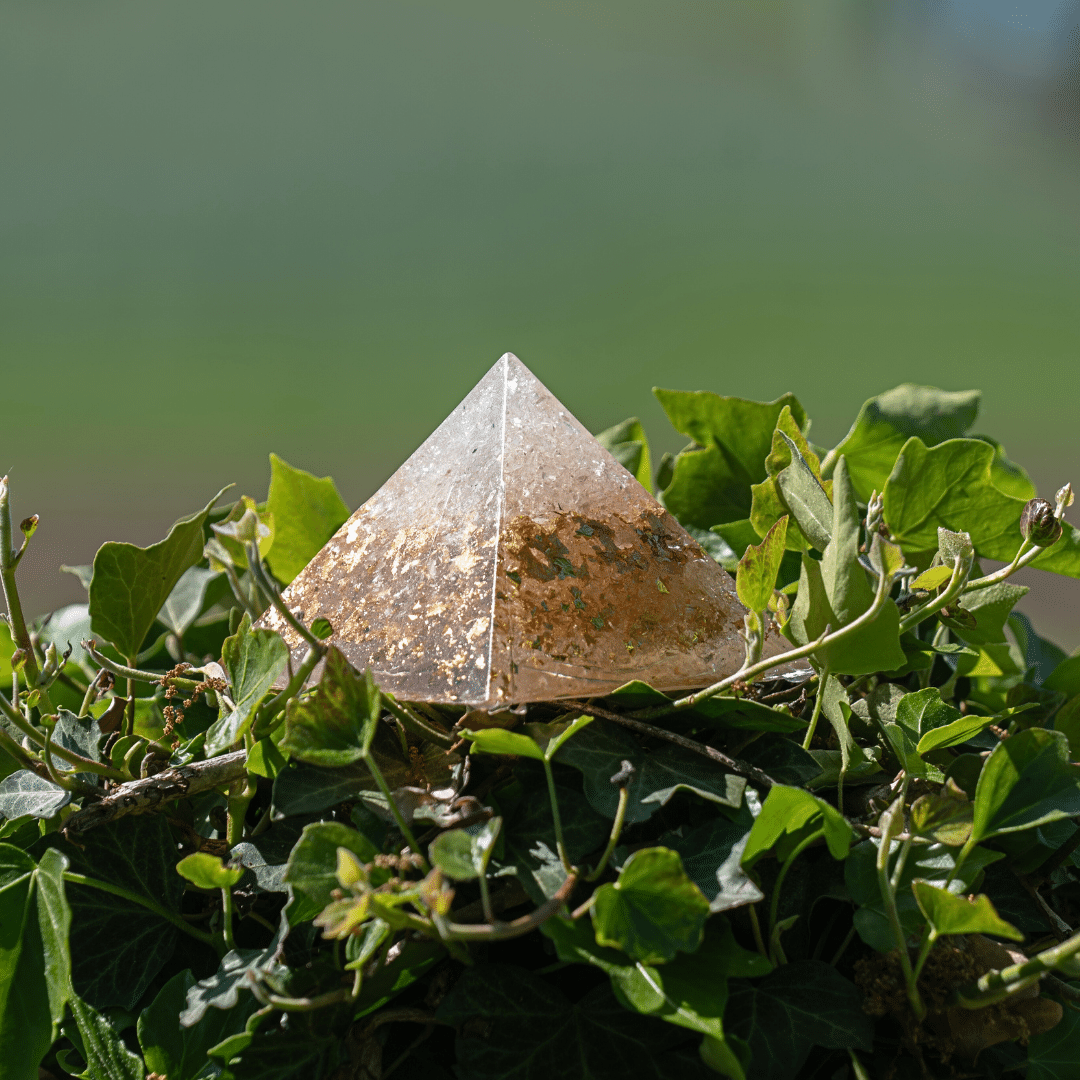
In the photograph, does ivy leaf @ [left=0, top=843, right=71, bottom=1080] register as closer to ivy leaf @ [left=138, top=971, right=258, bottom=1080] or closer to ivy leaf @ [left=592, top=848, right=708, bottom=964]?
ivy leaf @ [left=138, top=971, right=258, bottom=1080]

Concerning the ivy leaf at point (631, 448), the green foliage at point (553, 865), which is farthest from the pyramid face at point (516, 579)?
the ivy leaf at point (631, 448)

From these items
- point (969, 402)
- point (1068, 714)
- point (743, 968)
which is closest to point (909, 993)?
point (743, 968)

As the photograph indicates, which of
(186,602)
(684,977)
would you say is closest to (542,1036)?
(684,977)

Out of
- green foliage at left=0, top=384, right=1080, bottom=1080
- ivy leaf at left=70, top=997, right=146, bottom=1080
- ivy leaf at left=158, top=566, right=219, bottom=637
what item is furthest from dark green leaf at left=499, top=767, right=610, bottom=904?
ivy leaf at left=158, top=566, right=219, bottom=637

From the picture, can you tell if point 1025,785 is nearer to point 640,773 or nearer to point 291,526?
point 640,773

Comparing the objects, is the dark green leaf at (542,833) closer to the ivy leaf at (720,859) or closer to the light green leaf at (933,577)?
the ivy leaf at (720,859)

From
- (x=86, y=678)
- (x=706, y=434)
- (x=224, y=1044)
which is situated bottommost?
(x=224, y=1044)

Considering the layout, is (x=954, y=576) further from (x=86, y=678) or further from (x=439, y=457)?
(x=86, y=678)
